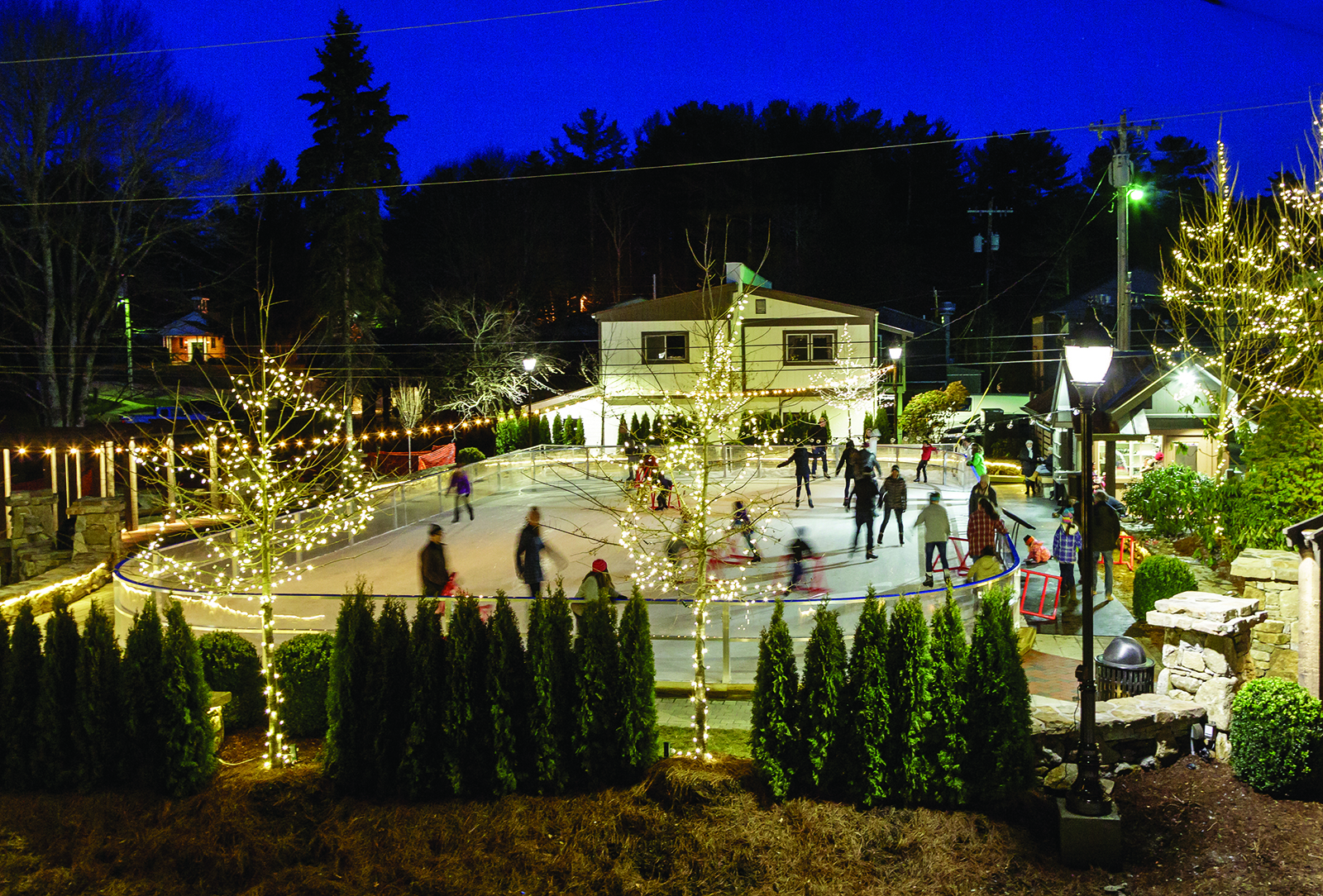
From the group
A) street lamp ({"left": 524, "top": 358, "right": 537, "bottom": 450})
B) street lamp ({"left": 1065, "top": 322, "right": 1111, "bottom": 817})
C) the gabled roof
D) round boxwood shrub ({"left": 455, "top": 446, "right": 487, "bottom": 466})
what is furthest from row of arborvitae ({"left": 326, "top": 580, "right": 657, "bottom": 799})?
the gabled roof

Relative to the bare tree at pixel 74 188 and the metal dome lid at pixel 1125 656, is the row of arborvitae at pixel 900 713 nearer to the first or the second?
the metal dome lid at pixel 1125 656

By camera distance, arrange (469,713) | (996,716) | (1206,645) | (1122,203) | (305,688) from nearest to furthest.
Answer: (996,716) → (469,713) → (305,688) → (1206,645) → (1122,203)

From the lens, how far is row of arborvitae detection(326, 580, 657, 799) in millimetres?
7082

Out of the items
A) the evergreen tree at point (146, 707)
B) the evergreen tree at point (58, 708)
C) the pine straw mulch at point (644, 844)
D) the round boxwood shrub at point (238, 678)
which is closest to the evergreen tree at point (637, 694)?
the pine straw mulch at point (644, 844)

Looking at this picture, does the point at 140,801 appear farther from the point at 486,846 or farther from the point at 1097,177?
the point at 1097,177

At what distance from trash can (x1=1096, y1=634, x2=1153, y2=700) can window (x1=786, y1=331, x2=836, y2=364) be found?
26867mm

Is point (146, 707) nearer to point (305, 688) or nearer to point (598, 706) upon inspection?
point (305, 688)

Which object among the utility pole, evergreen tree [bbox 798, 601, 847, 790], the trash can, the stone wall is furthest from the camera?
the utility pole

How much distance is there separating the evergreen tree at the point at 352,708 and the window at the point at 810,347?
95.3 ft

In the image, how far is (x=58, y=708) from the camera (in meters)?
7.41

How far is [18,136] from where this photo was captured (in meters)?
24.4

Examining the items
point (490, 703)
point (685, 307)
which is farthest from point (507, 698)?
point (685, 307)

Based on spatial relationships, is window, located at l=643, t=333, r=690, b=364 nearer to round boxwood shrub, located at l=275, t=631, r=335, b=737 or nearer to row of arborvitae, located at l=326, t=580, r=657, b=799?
round boxwood shrub, located at l=275, t=631, r=335, b=737

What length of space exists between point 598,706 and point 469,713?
984 mm
